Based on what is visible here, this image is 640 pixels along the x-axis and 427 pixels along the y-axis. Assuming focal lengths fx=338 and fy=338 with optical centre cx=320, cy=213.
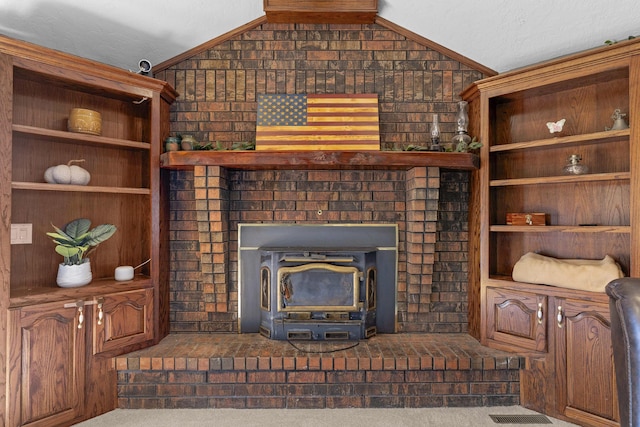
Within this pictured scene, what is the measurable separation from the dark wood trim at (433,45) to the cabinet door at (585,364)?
1911mm

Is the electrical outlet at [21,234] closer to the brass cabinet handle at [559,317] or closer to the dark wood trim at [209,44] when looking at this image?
the dark wood trim at [209,44]

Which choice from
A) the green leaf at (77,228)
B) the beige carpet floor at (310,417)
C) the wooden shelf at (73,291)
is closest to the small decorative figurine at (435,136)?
the beige carpet floor at (310,417)

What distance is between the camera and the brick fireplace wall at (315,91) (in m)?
2.85

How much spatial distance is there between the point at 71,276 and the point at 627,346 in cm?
287

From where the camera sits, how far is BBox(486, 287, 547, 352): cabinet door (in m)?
2.33

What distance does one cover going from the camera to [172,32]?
2621mm

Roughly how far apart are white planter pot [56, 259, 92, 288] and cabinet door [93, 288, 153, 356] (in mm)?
186

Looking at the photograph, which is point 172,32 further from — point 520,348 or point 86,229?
point 520,348

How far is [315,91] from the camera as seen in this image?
2.85 metres

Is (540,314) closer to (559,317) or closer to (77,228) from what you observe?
(559,317)

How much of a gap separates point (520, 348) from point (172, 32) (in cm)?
350

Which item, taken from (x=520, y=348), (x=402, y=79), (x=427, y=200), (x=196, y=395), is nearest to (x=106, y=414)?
(x=196, y=395)

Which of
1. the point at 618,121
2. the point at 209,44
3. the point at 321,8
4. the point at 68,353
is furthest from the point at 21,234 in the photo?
the point at 618,121

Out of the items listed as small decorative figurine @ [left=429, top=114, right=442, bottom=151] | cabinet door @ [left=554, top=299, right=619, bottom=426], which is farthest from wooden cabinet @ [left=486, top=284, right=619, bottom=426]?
small decorative figurine @ [left=429, top=114, right=442, bottom=151]
